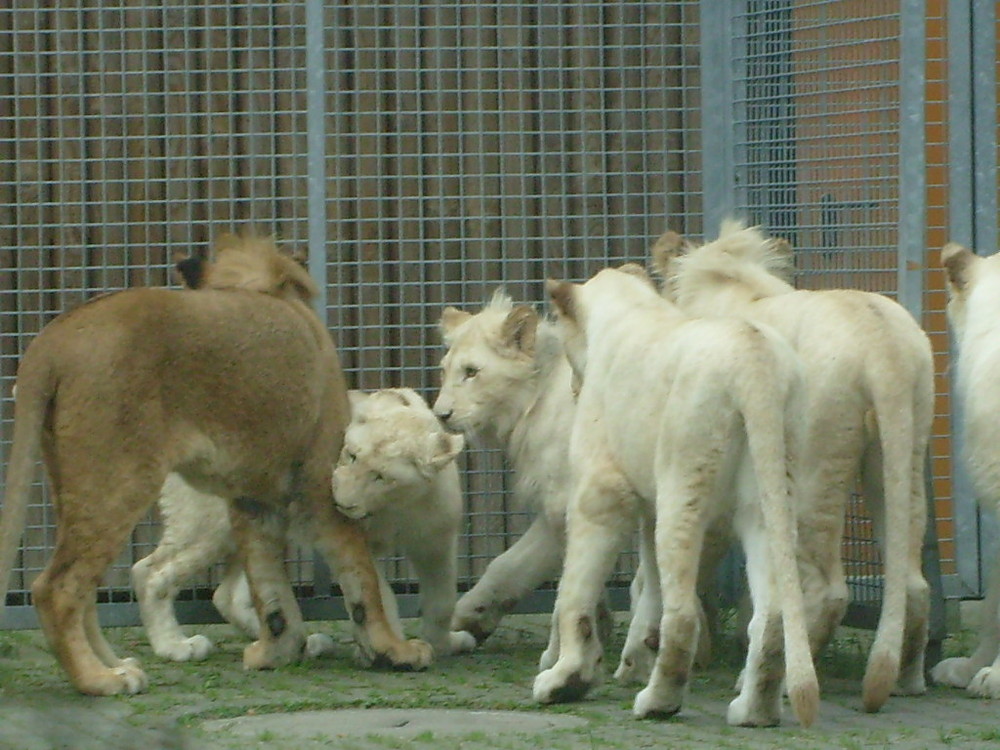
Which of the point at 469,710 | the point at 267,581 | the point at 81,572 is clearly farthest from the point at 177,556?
the point at 469,710

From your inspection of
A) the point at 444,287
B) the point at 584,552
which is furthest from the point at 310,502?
the point at 444,287

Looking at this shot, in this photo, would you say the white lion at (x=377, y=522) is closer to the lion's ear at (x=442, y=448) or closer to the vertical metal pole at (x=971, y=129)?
the lion's ear at (x=442, y=448)

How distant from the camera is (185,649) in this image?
6.90 meters

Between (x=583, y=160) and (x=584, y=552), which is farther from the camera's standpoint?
(x=583, y=160)

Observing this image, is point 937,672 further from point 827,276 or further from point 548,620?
point 548,620

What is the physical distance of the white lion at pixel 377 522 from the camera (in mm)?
6422

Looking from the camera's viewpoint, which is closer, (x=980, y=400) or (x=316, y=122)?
(x=980, y=400)

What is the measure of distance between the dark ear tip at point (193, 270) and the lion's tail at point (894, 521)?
2.99m

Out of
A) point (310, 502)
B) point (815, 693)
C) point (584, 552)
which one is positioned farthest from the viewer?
A: point (310, 502)

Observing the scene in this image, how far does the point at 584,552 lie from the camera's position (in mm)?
5574

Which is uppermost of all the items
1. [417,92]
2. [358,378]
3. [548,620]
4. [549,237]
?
[417,92]

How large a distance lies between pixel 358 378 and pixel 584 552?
2.87 meters

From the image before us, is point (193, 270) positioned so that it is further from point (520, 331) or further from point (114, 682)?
point (114, 682)

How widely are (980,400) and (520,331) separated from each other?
216 cm
